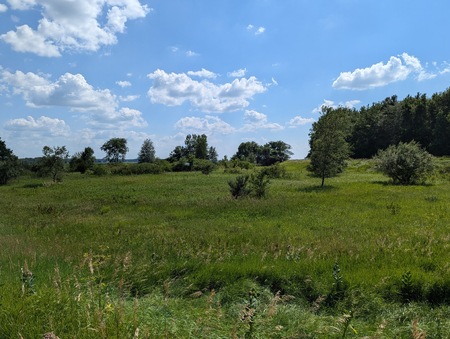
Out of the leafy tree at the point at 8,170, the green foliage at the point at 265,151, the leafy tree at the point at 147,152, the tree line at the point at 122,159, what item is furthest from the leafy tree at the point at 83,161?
the green foliage at the point at 265,151

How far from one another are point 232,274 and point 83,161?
74.2 m

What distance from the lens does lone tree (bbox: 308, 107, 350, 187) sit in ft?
103

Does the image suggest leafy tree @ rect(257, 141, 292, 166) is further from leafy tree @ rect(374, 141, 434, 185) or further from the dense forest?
leafy tree @ rect(374, 141, 434, 185)

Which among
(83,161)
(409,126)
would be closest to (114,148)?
(83,161)

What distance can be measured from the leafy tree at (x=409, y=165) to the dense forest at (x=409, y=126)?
166ft

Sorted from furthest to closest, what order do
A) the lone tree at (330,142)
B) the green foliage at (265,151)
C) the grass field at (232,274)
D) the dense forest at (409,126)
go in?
the green foliage at (265,151), the dense forest at (409,126), the lone tree at (330,142), the grass field at (232,274)

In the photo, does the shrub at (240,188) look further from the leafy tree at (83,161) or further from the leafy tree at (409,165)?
the leafy tree at (83,161)

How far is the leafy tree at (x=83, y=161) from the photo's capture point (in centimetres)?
7306

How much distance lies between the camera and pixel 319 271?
7750mm

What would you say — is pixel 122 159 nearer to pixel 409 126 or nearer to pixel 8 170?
pixel 8 170

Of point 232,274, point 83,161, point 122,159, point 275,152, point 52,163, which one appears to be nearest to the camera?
point 232,274

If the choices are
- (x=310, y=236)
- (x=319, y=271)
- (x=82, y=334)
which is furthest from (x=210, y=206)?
(x=82, y=334)

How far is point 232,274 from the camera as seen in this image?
25.1 feet

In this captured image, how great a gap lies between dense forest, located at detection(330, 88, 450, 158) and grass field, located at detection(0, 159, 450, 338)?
7295 cm
